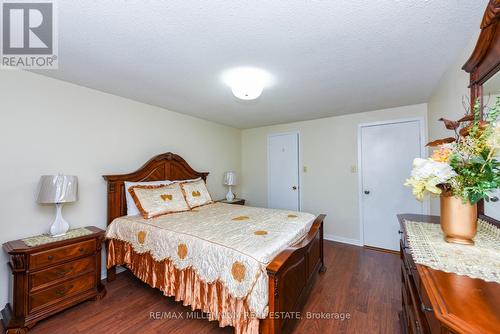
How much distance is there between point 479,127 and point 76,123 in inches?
131

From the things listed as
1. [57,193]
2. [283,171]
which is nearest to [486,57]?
[283,171]

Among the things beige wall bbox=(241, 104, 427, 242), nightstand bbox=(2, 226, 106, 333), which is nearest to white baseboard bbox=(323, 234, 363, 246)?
beige wall bbox=(241, 104, 427, 242)

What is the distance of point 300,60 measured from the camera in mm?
1790

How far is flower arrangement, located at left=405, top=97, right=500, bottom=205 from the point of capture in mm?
932

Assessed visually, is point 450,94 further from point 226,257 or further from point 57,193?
point 57,193

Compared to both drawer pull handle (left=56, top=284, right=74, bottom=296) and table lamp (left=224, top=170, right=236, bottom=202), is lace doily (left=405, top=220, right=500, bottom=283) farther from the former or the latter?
table lamp (left=224, top=170, right=236, bottom=202)

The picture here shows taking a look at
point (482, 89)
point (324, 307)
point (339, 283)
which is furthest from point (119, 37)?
point (339, 283)

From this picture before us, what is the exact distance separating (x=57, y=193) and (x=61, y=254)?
55 centimetres

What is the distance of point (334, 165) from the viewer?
374 cm

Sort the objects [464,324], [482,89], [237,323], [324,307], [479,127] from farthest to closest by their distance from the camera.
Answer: [324,307], [237,323], [482,89], [479,127], [464,324]

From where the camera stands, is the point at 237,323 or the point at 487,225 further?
the point at 237,323

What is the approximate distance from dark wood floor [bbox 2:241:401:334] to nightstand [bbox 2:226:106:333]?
0.12 metres

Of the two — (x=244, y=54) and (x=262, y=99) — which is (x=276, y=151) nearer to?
(x=262, y=99)

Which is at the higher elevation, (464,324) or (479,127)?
(479,127)
